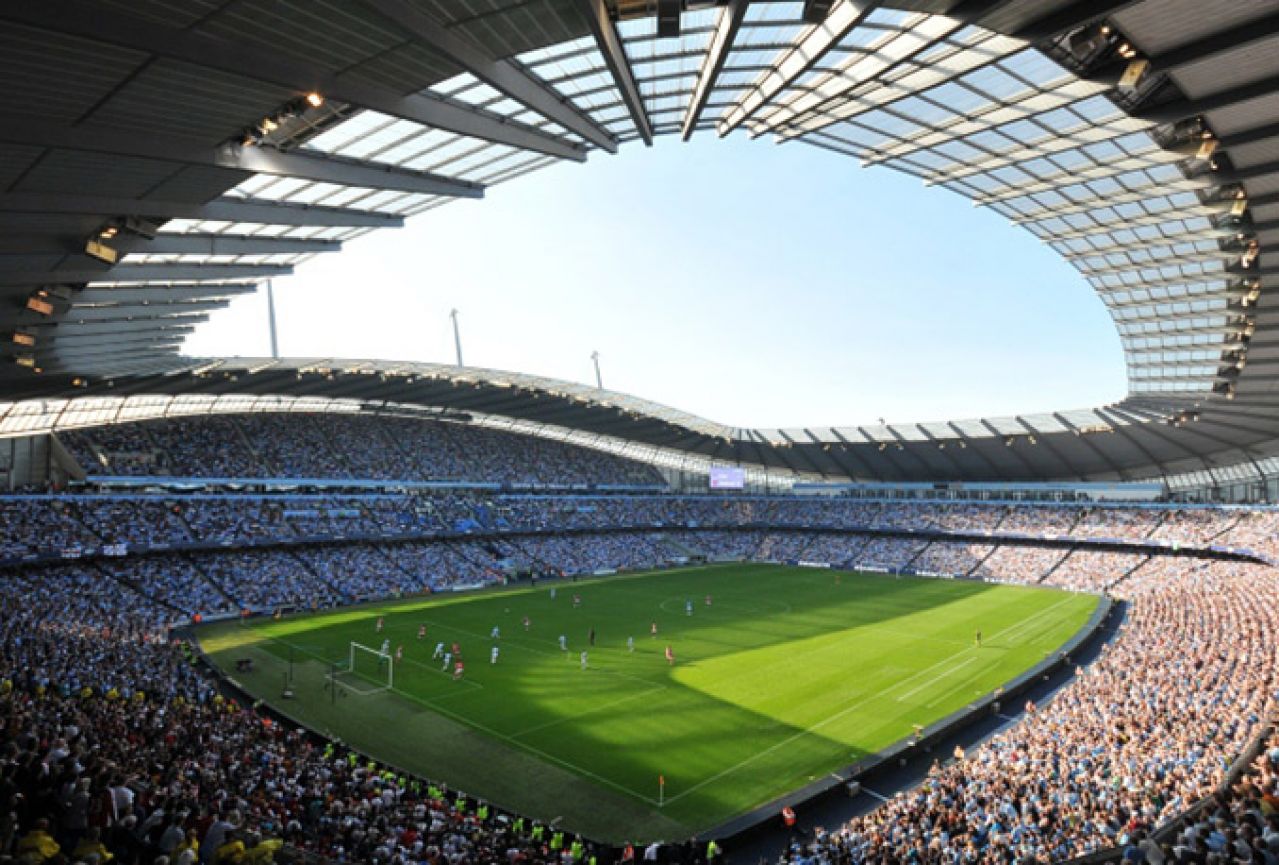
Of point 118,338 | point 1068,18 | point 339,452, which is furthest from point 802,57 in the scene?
point 339,452

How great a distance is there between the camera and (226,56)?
33.9 feet

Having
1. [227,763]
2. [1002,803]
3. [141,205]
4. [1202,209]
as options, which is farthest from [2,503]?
[1202,209]

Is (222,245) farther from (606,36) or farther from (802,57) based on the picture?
(802,57)

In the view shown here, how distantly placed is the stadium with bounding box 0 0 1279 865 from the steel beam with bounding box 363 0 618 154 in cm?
12

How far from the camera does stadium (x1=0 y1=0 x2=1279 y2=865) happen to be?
1181cm

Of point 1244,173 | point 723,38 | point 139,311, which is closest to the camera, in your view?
point 723,38

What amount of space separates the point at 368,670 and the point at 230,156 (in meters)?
27.6

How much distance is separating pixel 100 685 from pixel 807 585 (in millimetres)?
50371

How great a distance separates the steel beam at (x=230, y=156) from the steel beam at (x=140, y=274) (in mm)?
7389

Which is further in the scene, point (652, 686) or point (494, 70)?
point (652, 686)

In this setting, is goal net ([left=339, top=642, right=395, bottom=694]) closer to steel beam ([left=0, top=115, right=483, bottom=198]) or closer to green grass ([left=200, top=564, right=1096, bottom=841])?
green grass ([left=200, top=564, right=1096, bottom=841])

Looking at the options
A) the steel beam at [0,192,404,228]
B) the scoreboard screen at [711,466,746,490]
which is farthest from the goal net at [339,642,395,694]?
the scoreboard screen at [711,466,746,490]

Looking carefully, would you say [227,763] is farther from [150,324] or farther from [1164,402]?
[1164,402]

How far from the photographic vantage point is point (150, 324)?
107 feet
